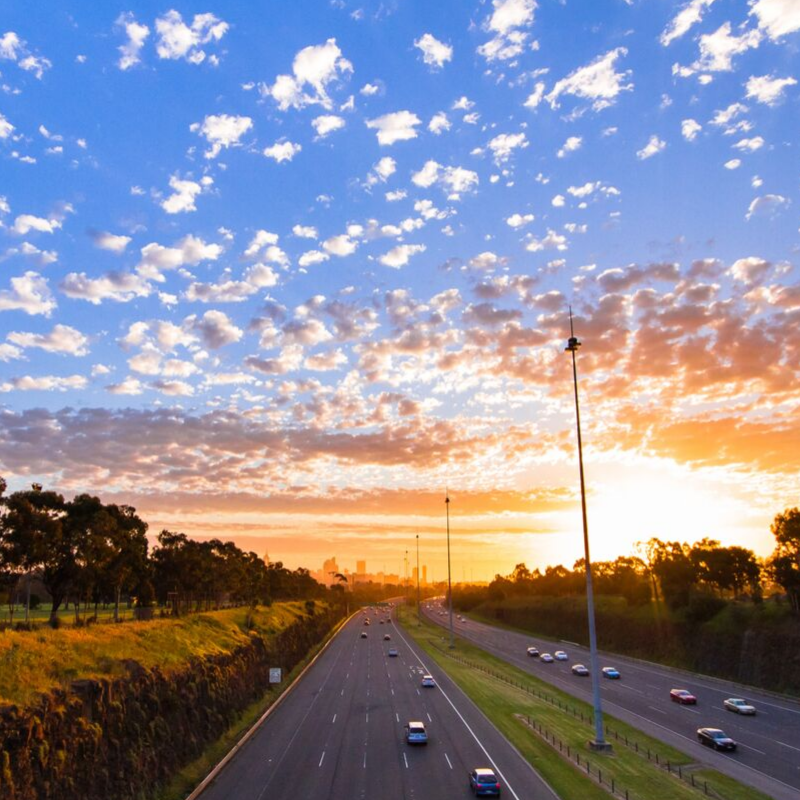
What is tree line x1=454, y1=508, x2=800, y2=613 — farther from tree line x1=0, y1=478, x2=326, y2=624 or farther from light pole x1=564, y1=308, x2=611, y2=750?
tree line x1=0, y1=478, x2=326, y2=624

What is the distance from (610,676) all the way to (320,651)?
48.3 meters

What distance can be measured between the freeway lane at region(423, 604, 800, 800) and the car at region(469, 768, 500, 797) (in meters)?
14.0

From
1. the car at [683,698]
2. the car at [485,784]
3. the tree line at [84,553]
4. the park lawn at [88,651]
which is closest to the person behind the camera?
the park lawn at [88,651]

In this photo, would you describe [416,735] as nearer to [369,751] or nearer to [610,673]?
[369,751]

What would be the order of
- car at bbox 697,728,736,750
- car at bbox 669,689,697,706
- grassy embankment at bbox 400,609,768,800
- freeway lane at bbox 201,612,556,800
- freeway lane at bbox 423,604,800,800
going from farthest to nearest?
car at bbox 669,689,697,706, car at bbox 697,728,736,750, freeway lane at bbox 423,604,800,800, freeway lane at bbox 201,612,556,800, grassy embankment at bbox 400,609,768,800

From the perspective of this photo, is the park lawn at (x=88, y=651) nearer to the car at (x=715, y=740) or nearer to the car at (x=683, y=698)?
the car at (x=715, y=740)

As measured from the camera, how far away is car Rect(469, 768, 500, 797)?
29.9 metres

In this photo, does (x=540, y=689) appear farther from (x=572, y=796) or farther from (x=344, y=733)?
(x=572, y=796)

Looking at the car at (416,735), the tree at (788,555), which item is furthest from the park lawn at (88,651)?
the tree at (788,555)

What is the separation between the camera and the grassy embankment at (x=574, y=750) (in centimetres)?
3162

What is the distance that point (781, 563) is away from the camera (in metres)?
80.0

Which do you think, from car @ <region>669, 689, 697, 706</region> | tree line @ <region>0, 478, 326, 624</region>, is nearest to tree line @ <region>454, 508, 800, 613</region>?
car @ <region>669, 689, 697, 706</region>

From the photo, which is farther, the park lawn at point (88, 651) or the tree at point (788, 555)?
the tree at point (788, 555)

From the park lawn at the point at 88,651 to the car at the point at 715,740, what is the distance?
34.2 meters
